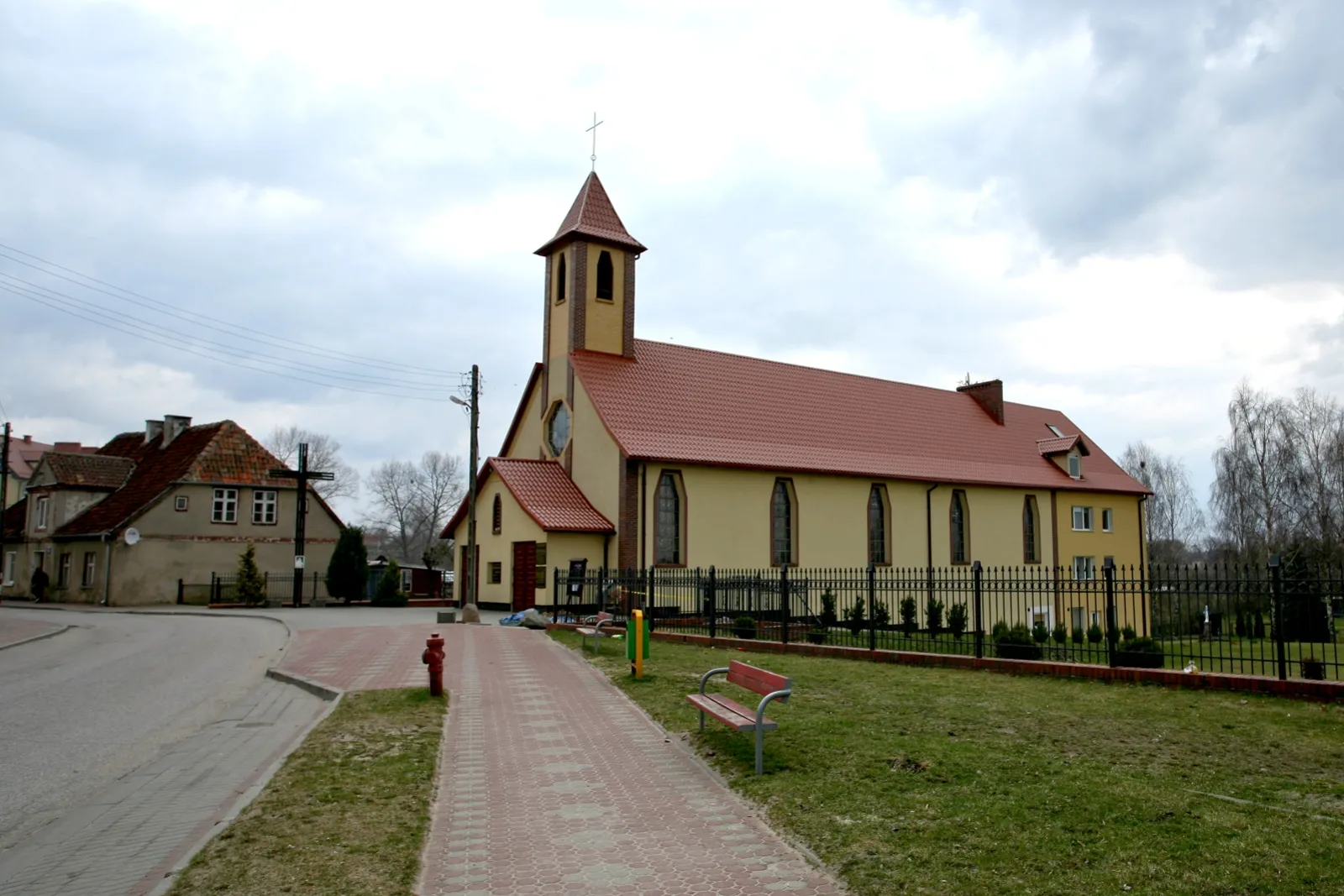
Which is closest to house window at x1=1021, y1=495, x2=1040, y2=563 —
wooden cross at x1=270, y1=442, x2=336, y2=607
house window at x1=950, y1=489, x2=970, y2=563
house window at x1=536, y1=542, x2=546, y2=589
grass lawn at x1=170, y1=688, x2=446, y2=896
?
house window at x1=950, y1=489, x2=970, y2=563

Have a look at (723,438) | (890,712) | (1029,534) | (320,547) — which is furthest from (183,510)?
(890,712)

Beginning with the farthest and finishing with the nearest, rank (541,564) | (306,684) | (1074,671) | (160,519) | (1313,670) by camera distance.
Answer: (160,519)
(541,564)
(306,684)
(1074,671)
(1313,670)

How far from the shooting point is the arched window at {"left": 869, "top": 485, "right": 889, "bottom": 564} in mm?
35906

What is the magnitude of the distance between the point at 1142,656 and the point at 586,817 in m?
8.48

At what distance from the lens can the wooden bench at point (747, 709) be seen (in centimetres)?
811

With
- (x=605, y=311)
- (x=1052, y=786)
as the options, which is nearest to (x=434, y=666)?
(x=1052, y=786)

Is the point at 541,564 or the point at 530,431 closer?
the point at 541,564

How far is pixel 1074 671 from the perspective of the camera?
42.1ft

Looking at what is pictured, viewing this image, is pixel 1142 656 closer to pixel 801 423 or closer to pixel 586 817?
pixel 586 817

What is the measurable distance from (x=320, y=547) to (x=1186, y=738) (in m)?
40.0

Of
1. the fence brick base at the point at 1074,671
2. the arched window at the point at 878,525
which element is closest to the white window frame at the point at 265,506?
the arched window at the point at 878,525

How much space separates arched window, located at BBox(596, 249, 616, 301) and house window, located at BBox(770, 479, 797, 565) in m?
8.91

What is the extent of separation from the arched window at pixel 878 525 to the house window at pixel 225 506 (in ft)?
84.8

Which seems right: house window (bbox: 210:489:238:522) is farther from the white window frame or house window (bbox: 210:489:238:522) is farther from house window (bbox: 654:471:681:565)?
house window (bbox: 654:471:681:565)
